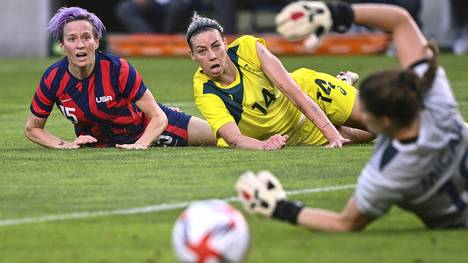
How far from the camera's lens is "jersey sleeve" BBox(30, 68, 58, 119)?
35.2 ft

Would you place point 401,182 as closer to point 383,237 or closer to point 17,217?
point 383,237

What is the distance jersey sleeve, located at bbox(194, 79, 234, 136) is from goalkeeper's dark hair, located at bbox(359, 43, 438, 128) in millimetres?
3924

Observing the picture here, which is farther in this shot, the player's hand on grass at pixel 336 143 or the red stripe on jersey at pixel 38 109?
the red stripe on jersey at pixel 38 109

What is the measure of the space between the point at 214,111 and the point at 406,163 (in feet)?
13.4

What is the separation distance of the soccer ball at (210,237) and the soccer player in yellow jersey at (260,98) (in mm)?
4331

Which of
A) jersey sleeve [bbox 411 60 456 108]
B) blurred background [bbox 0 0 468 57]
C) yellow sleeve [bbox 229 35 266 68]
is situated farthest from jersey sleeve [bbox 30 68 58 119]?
blurred background [bbox 0 0 468 57]

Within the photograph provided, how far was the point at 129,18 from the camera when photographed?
2702 cm

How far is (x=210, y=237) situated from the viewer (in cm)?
610

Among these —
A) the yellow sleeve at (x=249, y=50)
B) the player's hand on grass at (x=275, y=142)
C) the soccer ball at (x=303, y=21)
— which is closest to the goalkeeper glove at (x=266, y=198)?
the soccer ball at (x=303, y=21)

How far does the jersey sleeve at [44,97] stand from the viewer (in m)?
10.7

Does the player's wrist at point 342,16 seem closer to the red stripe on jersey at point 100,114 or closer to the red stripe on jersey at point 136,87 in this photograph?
the red stripe on jersey at point 136,87

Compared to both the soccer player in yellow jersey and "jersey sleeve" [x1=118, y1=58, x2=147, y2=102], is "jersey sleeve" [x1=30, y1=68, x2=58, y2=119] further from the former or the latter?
the soccer player in yellow jersey

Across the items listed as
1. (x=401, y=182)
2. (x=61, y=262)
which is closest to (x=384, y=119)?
(x=401, y=182)

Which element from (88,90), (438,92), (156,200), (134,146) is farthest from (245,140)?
(438,92)
